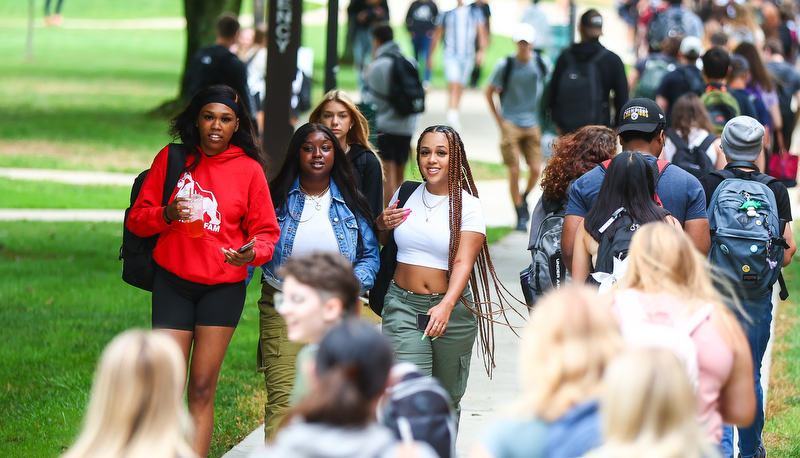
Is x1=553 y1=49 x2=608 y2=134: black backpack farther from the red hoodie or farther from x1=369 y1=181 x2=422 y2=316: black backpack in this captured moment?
the red hoodie

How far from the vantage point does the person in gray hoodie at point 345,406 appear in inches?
102

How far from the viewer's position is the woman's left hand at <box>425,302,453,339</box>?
16.7 feet

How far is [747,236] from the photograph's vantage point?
17.3 ft

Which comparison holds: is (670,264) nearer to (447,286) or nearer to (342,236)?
(447,286)

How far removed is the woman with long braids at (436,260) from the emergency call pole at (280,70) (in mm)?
4499

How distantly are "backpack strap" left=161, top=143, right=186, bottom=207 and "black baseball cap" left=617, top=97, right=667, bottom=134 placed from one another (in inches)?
84.4

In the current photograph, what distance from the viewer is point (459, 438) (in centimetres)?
603

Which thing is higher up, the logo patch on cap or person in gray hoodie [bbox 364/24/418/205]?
the logo patch on cap

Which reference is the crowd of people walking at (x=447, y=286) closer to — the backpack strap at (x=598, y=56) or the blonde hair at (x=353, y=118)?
the blonde hair at (x=353, y=118)

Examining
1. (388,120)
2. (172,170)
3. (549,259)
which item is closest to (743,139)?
(549,259)

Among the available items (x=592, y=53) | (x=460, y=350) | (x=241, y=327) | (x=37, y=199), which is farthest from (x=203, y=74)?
(x=460, y=350)

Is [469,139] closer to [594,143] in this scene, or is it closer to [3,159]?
[3,159]

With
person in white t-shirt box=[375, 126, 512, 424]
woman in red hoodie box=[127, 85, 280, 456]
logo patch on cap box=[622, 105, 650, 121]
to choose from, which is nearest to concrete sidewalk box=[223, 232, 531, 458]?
person in white t-shirt box=[375, 126, 512, 424]

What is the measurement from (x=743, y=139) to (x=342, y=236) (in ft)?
6.76
